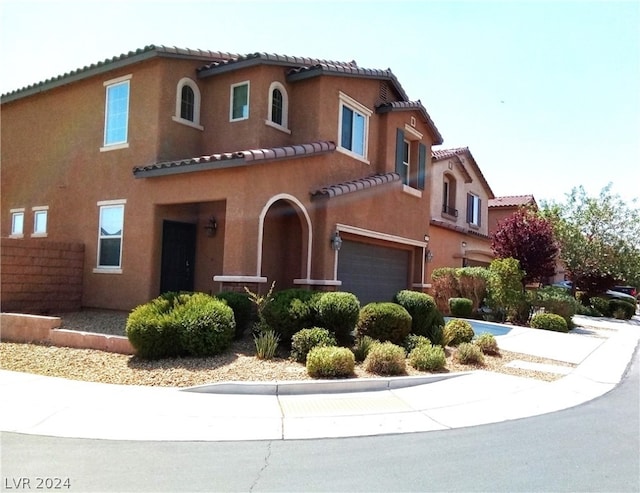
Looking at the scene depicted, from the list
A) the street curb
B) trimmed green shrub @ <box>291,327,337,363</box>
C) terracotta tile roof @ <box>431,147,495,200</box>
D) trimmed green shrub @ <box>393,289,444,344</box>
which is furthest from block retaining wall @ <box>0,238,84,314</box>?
terracotta tile roof @ <box>431,147,495,200</box>

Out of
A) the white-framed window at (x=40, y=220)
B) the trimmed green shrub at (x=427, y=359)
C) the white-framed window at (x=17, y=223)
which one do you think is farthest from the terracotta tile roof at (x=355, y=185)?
the white-framed window at (x=17, y=223)

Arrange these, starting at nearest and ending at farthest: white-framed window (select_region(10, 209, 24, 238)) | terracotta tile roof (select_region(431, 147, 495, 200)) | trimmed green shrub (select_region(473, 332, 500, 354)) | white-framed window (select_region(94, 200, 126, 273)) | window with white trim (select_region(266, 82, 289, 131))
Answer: trimmed green shrub (select_region(473, 332, 500, 354))
window with white trim (select_region(266, 82, 289, 131))
white-framed window (select_region(94, 200, 126, 273))
white-framed window (select_region(10, 209, 24, 238))
terracotta tile roof (select_region(431, 147, 495, 200))

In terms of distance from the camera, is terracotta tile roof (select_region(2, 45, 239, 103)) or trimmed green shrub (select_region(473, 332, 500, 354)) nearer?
trimmed green shrub (select_region(473, 332, 500, 354))

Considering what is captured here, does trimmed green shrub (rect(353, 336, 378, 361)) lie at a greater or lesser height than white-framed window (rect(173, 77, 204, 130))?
lesser

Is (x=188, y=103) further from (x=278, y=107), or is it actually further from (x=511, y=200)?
(x=511, y=200)

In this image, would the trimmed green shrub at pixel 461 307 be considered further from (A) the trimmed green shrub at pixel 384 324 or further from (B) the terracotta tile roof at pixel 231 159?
(A) the trimmed green shrub at pixel 384 324

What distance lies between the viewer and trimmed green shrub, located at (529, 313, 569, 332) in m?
17.3

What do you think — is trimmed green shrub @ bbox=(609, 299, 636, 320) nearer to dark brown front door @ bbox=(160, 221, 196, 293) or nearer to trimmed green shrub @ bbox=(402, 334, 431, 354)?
trimmed green shrub @ bbox=(402, 334, 431, 354)

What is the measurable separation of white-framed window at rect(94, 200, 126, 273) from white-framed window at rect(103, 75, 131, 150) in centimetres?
177

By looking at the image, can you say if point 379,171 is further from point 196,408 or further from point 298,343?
point 196,408

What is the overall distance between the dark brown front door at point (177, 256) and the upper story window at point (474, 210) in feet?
65.9

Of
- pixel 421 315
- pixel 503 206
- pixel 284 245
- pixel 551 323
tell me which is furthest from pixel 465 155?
pixel 421 315

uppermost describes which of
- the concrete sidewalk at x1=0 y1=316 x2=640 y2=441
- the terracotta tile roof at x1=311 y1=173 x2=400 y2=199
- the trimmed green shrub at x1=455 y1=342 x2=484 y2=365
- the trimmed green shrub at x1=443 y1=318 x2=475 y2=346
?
the terracotta tile roof at x1=311 y1=173 x2=400 y2=199

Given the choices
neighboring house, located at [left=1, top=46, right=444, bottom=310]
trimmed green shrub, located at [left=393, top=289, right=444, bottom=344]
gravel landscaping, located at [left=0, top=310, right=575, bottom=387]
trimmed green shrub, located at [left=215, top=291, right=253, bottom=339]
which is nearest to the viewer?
gravel landscaping, located at [left=0, top=310, right=575, bottom=387]
